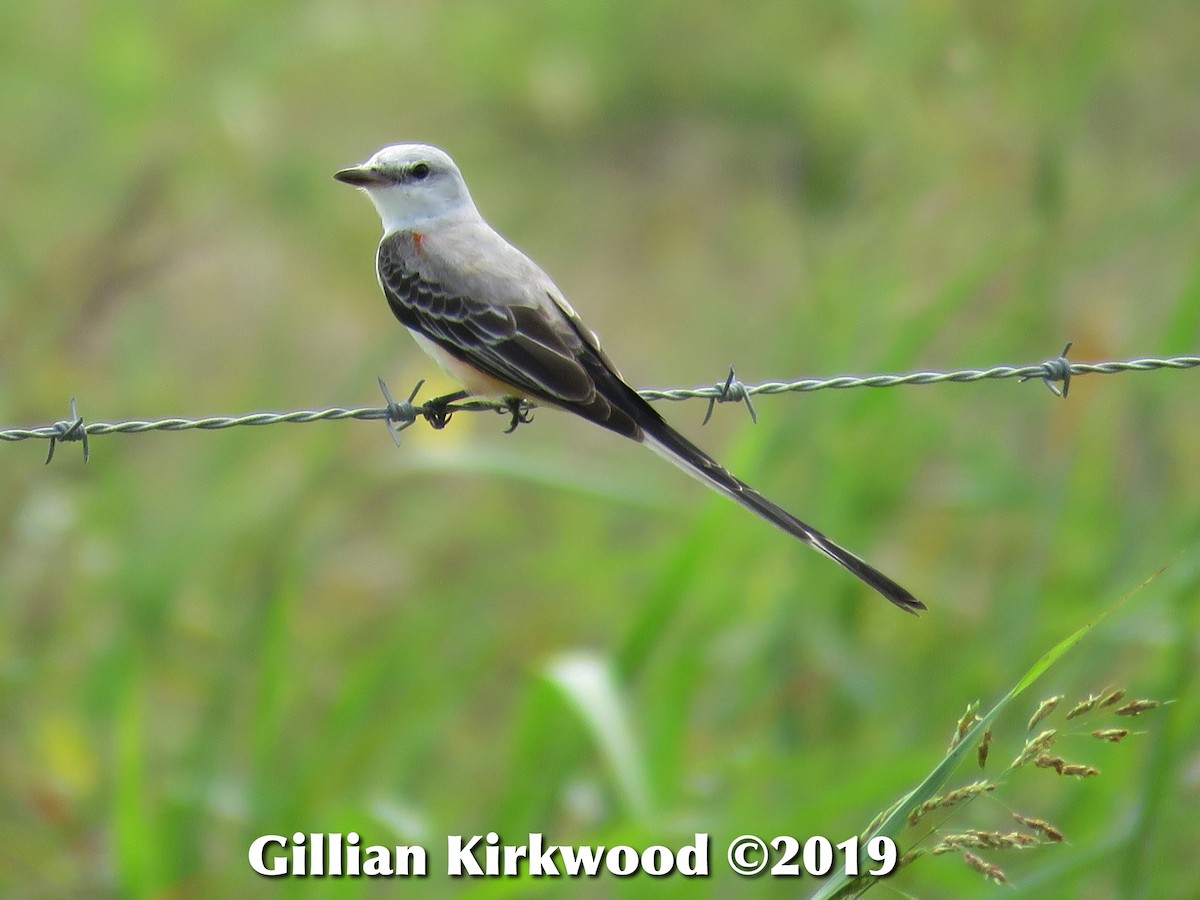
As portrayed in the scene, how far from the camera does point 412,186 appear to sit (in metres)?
4.55

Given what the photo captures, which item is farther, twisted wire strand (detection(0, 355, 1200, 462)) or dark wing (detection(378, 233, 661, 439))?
dark wing (detection(378, 233, 661, 439))

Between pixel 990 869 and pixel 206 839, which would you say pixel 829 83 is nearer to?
pixel 206 839

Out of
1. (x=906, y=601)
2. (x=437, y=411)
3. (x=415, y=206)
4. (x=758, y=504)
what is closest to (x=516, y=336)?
(x=437, y=411)

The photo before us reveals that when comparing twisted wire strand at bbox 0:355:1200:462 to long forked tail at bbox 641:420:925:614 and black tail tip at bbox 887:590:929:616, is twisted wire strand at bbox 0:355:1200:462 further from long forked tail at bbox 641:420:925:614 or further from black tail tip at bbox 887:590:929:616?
black tail tip at bbox 887:590:929:616

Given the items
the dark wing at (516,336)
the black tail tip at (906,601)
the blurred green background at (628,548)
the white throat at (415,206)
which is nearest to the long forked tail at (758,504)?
the black tail tip at (906,601)

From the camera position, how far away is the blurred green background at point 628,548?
4309 millimetres

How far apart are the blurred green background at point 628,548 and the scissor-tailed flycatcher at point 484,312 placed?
54cm

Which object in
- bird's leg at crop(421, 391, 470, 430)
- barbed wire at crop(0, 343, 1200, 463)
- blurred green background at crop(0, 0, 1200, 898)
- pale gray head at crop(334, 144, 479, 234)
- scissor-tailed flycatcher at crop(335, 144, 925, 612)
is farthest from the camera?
pale gray head at crop(334, 144, 479, 234)

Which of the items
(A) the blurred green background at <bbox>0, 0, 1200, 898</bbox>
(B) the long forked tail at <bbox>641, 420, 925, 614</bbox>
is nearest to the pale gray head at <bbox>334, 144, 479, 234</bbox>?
(A) the blurred green background at <bbox>0, 0, 1200, 898</bbox>

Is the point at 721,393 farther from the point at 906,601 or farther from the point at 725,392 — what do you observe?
the point at 906,601

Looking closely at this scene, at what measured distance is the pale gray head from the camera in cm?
452

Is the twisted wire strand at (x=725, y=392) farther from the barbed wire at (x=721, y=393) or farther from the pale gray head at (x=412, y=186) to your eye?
the pale gray head at (x=412, y=186)

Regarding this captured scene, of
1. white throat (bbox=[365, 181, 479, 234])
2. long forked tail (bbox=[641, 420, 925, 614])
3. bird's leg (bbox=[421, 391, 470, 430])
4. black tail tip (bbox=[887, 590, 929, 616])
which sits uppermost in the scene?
white throat (bbox=[365, 181, 479, 234])

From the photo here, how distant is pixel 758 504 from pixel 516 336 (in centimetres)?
98
